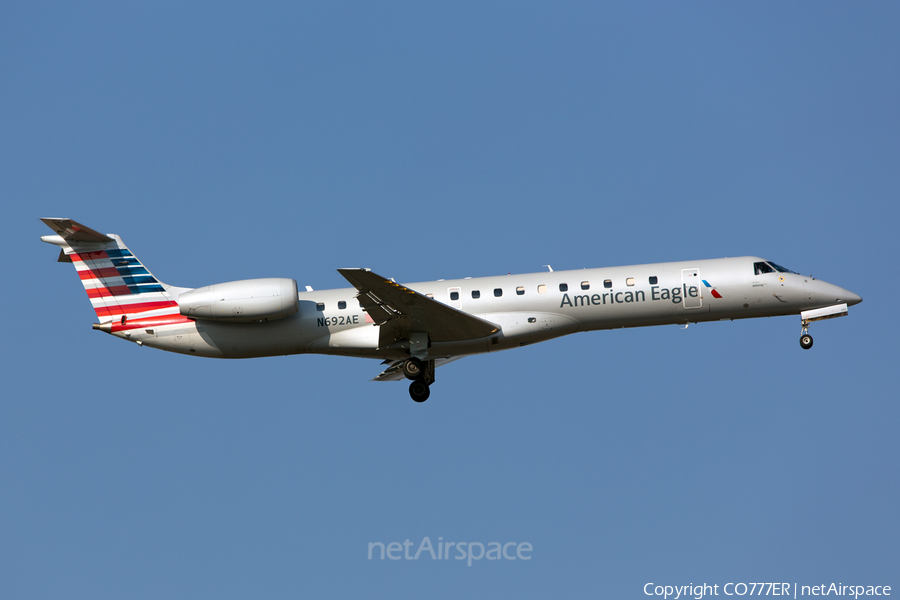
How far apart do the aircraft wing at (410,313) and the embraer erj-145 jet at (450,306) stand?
0.06 meters

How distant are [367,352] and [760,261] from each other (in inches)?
434

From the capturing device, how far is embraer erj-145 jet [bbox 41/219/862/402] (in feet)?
73.4

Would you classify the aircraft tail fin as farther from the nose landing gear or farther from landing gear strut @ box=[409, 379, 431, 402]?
the nose landing gear

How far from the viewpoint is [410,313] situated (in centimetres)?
2152

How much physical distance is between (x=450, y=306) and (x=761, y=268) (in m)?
8.59

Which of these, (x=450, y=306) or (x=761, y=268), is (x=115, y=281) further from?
(x=761, y=268)

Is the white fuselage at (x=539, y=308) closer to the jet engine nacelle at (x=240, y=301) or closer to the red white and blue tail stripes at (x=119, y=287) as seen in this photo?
the red white and blue tail stripes at (x=119, y=287)

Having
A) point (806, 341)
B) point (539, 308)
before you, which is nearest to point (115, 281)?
point (539, 308)

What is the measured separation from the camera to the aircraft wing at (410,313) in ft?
67.0

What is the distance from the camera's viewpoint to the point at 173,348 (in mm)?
23016

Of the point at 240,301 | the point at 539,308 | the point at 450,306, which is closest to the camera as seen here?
the point at 240,301

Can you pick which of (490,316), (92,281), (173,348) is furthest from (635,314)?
(92,281)

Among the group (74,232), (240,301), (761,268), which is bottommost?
(240,301)

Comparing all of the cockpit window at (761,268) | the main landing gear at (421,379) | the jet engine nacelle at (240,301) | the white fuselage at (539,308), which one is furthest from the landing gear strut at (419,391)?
the cockpit window at (761,268)
